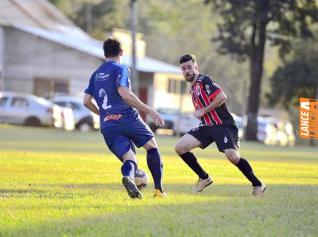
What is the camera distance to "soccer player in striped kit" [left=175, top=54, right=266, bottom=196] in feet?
41.8

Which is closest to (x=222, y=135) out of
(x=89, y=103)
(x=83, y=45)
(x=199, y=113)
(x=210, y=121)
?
(x=210, y=121)

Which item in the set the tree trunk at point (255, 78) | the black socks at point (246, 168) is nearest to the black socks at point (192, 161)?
the black socks at point (246, 168)

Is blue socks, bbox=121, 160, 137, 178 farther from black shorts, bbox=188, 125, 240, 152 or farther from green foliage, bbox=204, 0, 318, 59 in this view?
green foliage, bbox=204, 0, 318, 59

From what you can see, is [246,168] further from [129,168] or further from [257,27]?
[257,27]

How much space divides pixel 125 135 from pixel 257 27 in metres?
38.9

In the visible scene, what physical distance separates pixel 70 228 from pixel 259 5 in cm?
3961

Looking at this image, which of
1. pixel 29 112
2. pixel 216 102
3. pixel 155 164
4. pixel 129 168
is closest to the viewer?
pixel 129 168

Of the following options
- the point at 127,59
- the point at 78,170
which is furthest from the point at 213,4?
the point at 78,170

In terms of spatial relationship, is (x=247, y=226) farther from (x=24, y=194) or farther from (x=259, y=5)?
(x=259, y=5)

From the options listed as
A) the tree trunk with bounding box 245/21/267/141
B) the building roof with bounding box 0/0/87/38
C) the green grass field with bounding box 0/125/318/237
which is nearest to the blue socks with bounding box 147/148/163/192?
the green grass field with bounding box 0/125/318/237

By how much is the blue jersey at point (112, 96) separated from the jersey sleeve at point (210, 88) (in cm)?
120

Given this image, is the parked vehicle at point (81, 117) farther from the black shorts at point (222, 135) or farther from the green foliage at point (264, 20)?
the black shorts at point (222, 135)

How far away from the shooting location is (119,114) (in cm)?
1190

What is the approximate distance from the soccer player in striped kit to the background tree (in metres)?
34.8
